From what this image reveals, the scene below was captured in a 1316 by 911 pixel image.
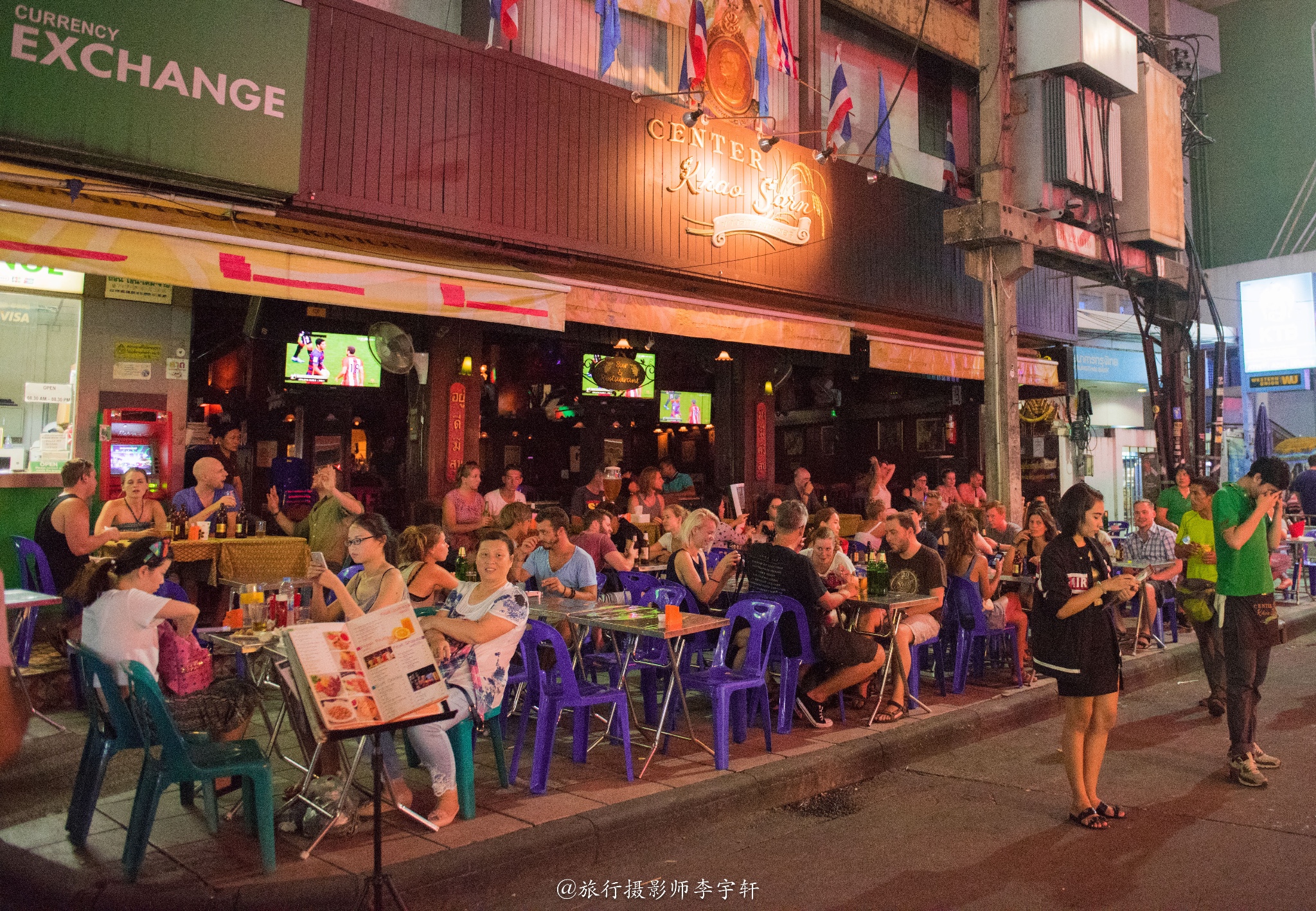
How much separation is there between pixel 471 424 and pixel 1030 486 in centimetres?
1285

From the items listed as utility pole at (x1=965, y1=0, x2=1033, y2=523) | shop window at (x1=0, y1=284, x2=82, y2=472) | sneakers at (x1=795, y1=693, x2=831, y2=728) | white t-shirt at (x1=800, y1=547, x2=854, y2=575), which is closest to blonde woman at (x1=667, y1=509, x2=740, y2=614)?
white t-shirt at (x1=800, y1=547, x2=854, y2=575)

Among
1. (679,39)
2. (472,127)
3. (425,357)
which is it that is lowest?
(425,357)

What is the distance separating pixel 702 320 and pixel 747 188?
223cm

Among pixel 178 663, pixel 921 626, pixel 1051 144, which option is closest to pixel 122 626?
pixel 178 663

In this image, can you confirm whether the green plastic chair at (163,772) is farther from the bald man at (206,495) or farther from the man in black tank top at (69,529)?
the bald man at (206,495)

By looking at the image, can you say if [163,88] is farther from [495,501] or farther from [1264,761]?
[1264,761]

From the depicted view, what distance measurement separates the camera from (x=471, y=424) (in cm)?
1046

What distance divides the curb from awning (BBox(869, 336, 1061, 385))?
270 inches

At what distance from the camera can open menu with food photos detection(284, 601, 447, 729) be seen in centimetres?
337

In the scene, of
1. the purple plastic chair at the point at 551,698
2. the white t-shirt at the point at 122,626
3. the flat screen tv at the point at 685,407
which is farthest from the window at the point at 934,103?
the white t-shirt at the point at 122,626

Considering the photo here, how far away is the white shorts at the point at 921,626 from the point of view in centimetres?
725

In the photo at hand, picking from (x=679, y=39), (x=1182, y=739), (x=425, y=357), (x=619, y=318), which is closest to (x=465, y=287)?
(x=425, y=357)

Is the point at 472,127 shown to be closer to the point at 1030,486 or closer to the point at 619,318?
the point at 619,318

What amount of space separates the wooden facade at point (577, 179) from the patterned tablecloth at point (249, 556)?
311cm
